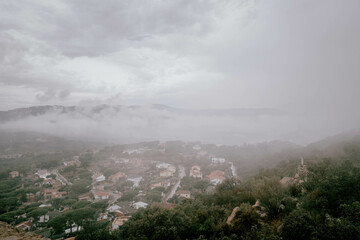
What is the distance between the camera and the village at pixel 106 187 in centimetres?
1570

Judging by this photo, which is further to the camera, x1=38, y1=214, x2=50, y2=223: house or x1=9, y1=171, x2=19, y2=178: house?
x1=9, y1=171, x2=19, y2=178: house

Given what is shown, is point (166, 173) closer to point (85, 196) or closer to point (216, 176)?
point (216, 176)

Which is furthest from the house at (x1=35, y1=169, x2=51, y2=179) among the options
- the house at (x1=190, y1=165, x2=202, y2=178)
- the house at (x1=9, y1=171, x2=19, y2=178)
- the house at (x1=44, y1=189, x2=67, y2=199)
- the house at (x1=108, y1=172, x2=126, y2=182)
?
the house at (x1=190, y1=165, x2=202, y2=178)

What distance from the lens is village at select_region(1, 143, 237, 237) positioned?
15.7 metres

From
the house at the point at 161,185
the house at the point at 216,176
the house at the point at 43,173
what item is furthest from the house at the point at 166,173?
the house at the point at 43,173

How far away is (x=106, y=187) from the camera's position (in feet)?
84.1

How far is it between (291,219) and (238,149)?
159 ft

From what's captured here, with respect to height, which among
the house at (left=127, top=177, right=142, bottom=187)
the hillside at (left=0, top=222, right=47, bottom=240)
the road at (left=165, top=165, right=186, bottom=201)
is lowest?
the road at (left=165, top=165, right=186, bottom=201)

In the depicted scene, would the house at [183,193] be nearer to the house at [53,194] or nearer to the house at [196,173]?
the house at [196,173]

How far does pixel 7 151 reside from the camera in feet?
155

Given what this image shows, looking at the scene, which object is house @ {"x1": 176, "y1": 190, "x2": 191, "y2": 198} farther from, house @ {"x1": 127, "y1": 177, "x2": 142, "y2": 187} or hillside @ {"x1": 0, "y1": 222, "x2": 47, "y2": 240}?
hillside @ {"x1": 0, "y1": 222, "x2": 47, "y2": 240}

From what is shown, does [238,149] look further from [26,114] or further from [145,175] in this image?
[26,114]

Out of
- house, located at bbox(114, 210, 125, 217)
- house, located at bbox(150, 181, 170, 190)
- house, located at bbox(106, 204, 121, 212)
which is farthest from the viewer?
house, located at bbox(150, 181, 170, 190)

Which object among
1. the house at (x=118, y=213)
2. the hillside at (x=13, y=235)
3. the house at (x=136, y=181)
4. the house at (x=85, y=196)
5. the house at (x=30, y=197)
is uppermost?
the hillside at (x=13, y=235)
